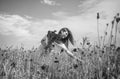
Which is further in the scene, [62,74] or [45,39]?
[45,39]

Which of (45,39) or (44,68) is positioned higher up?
(45,39)

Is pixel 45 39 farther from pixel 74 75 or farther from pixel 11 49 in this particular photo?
pixel 74 75

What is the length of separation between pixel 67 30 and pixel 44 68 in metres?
4.56

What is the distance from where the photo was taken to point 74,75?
6.28ft

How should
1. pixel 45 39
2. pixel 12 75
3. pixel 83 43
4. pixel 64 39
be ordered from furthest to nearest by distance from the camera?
pixel 64 39, pixel 45 39, pixel 83 43, pixel 12 75

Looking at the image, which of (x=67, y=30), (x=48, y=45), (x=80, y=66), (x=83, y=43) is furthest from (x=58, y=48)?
(x=80, y=66)

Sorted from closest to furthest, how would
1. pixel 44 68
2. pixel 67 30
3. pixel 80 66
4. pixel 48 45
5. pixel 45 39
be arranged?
1. pixel 44 68
2. pixel 80 66
3. pixel 48 45
4. pixel 45 39
5. pixel 67 30

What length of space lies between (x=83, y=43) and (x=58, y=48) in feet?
4.32

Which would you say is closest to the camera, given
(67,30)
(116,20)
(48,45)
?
(116,20)

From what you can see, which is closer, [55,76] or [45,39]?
[55,76]

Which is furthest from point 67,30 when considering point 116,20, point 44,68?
point 44,68

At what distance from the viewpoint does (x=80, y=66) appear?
2264 mm

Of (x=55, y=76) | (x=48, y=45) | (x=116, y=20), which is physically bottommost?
(x=55, y=76)

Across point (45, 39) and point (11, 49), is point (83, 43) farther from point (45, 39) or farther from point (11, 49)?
point (11, 49)
